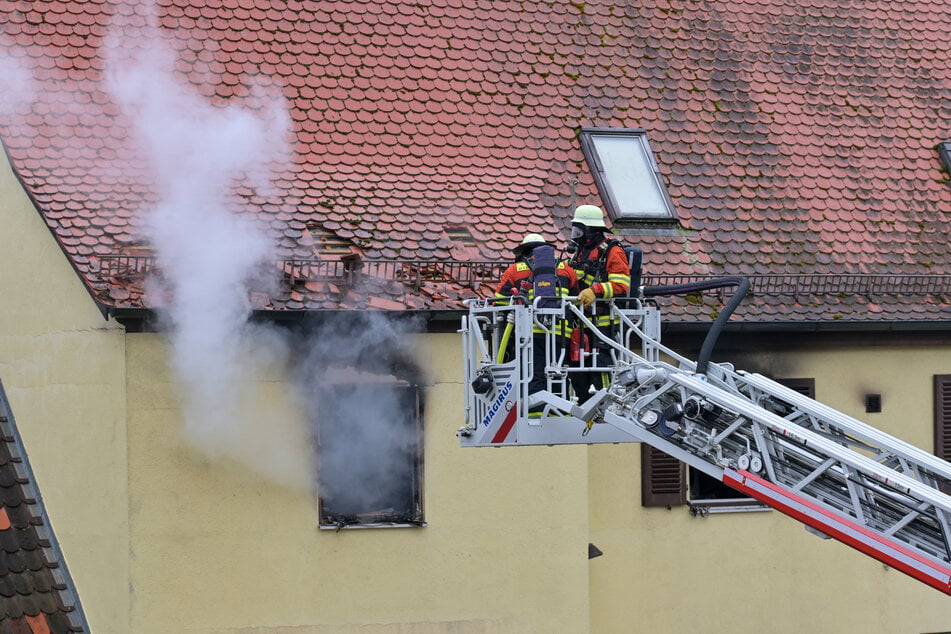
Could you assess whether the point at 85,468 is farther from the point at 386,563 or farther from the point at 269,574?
the point at 386,563

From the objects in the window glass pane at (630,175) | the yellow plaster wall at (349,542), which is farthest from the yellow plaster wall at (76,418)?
the window glass pane at (630,175)

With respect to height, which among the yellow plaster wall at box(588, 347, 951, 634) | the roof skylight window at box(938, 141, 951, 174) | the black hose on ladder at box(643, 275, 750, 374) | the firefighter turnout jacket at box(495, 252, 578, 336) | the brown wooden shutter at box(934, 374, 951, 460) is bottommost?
the yellow plaster wall at box(588, 347, 951, 634)

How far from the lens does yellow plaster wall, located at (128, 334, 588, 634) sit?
484 inches

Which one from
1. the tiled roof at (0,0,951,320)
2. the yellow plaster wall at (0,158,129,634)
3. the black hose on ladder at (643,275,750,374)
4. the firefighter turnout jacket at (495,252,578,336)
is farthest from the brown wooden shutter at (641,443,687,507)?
the yellow plaster wall at (0,158,129,634)

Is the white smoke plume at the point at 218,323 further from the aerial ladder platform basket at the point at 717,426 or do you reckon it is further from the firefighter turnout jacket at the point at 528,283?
the firefighter turnout jacket at the point at 528,283

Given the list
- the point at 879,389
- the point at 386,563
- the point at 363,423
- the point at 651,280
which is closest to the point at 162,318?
the point at 363,423

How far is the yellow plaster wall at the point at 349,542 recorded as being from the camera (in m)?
12.3

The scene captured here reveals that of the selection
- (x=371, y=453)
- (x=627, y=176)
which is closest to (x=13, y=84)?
(x=371, y=453)

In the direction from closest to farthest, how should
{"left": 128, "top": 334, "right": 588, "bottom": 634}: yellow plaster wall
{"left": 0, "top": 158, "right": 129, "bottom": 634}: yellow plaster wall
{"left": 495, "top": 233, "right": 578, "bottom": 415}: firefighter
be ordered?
{"left": 495, "top": 233, "right": 578, "bottom": 415}: firefighter, {"left": 0, "top": 158, "right": 129, "bottom": 634}: yellow plaster wall, {"left": 128, "top": 334, "right": 588, "bottom": 634}: yellow plaster wall

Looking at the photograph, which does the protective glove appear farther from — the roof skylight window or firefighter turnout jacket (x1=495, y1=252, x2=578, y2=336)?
the roof skylight window

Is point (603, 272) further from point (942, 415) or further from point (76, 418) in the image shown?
point (942, 415)

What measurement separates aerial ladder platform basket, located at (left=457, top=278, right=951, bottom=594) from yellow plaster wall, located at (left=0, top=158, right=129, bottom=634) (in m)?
3.54

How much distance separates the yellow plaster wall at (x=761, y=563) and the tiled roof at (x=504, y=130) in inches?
30.3

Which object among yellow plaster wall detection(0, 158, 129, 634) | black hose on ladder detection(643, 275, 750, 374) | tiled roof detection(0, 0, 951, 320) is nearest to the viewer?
black hose on ladder detection(643, 275, 750, 374)
